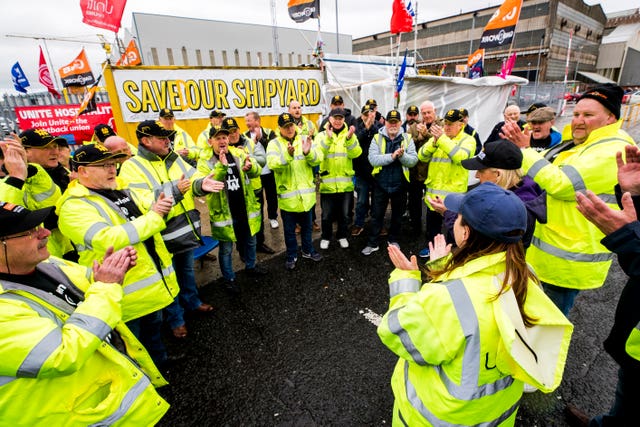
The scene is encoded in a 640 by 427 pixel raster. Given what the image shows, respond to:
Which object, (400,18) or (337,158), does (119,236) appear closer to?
A: (337,158)

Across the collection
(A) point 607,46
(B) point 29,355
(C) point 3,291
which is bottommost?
(B) point 29,355

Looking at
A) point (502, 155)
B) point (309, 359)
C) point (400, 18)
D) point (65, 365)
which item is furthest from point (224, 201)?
point (400, 18)

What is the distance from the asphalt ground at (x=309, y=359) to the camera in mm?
2578

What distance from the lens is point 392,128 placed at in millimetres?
4824

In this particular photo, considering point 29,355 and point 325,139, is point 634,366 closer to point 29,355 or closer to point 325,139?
point 29,355

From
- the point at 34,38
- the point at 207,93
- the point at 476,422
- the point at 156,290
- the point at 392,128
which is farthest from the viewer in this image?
the point at 34,38

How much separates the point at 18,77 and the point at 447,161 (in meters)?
22.0

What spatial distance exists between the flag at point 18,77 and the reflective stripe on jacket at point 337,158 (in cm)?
1993

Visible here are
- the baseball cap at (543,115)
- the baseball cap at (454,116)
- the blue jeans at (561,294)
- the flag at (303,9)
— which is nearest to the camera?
the blue jeans at (561,294)

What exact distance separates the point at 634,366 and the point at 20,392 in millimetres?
3075

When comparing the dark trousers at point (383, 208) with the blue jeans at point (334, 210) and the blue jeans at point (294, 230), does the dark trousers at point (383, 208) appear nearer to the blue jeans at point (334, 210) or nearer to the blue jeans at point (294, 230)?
the blue jeans at point (334, 210)

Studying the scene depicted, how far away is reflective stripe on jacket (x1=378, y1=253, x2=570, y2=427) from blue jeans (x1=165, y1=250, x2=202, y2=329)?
9.08 feet

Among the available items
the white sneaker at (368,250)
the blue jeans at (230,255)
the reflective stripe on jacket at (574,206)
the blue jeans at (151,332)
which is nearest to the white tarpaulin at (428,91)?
the white sneaker at (368,250)

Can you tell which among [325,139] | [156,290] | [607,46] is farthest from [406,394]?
[607,46]
